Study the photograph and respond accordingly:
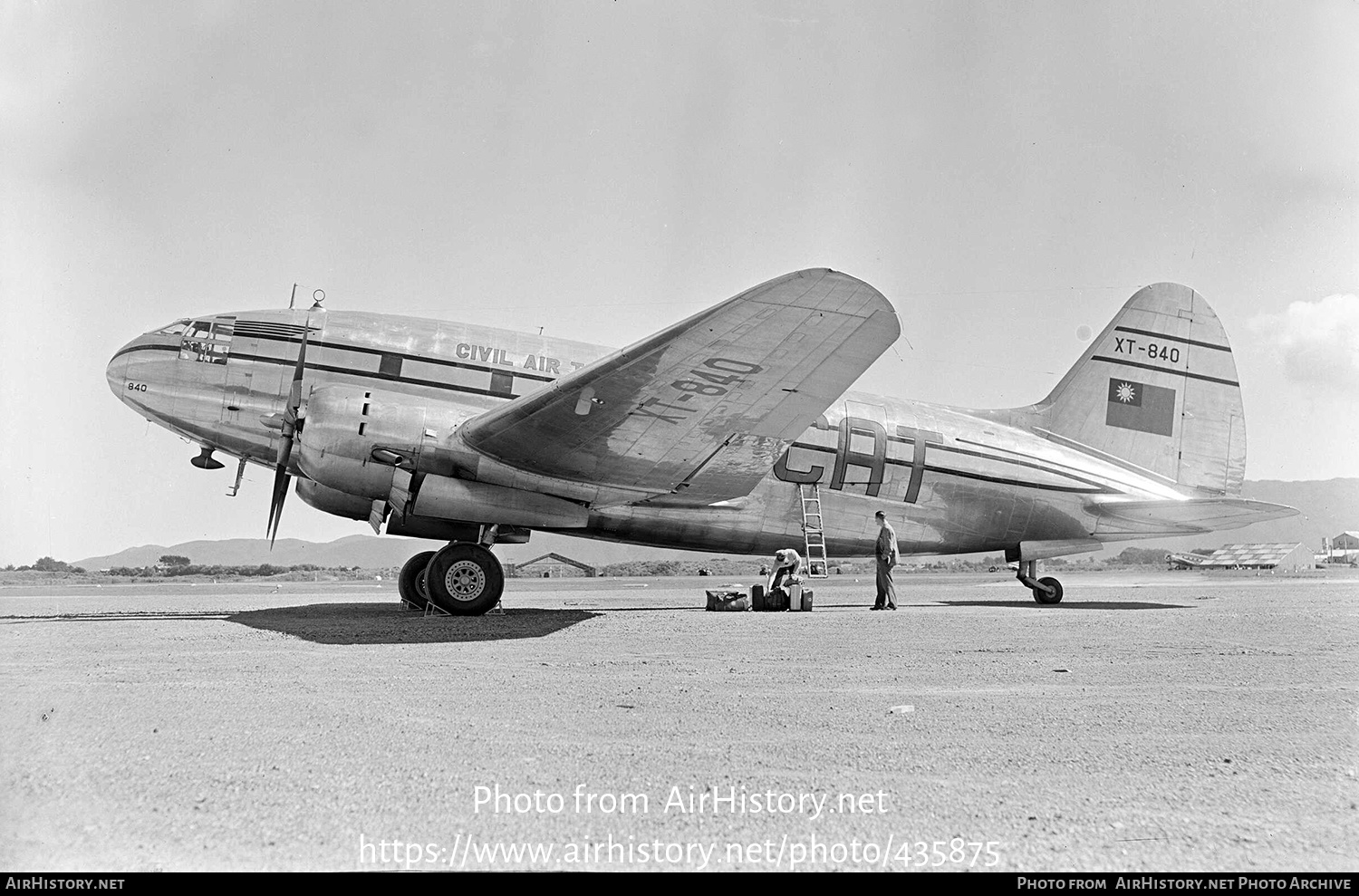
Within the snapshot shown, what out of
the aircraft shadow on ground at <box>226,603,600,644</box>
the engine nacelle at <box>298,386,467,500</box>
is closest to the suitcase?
the aircraft shadow on ground at <box>226,603,600,644</box>

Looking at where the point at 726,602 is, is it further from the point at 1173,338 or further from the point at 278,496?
the point at 1173,338

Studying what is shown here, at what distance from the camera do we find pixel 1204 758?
4137 mm

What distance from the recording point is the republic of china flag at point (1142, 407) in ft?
61.6

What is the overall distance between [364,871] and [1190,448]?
1962cm

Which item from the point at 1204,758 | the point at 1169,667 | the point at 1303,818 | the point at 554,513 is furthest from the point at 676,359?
the point at 1303,818

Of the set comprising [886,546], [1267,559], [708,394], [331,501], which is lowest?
[331,501]

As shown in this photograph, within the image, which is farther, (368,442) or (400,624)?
(368,442)

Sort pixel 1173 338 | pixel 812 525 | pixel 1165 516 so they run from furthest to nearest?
pixel 1173 338 < pixel 1165 516 < pixel 812 525

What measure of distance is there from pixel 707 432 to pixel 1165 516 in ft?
33.1

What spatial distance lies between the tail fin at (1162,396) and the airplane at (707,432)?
41mm

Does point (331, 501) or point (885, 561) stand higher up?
point (885, 561)

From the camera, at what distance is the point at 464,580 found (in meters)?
12.3

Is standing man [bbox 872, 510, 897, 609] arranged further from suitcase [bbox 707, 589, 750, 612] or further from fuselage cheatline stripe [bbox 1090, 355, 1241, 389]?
fuselage cheatline stripe [bbox 1090, 355, 1241, 389]

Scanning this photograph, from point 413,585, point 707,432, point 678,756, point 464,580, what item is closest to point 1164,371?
point 707,432
